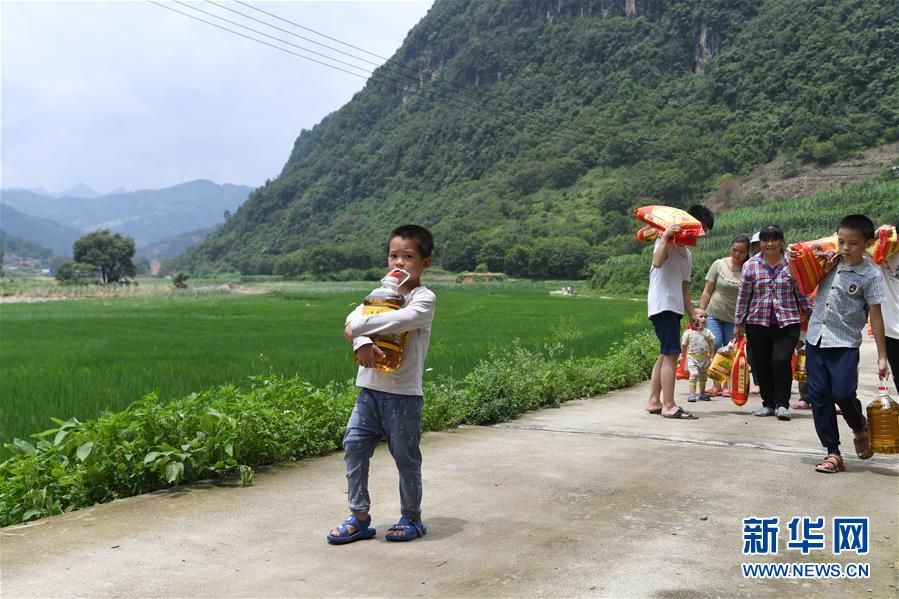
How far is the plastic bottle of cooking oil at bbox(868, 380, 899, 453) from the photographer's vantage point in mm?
4820

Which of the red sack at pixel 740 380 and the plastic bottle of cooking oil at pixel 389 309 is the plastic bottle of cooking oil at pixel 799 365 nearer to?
the red sack at pixel 740 380

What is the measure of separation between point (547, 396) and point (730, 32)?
407 ft

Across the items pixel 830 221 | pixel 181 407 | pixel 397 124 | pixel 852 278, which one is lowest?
pixel 181 407

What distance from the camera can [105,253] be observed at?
83438mm

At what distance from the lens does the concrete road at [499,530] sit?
304 cm

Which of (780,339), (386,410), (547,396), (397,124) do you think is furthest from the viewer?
(397,124)

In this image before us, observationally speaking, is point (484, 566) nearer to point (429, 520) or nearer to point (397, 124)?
point (429, 520)

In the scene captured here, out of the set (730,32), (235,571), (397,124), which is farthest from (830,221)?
(397,124)

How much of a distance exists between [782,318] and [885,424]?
2008 mm

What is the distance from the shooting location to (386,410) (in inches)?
144

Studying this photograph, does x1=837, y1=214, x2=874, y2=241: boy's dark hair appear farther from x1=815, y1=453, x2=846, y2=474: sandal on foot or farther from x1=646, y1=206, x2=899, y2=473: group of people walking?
x1=815, y1=453, x2=846, y2=474: sandal on foot

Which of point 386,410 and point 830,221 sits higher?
point 830,221

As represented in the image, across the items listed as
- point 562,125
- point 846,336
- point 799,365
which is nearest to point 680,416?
point 799,365

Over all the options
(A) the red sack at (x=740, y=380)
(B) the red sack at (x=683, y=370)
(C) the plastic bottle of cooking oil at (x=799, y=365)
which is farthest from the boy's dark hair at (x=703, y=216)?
(C) the plastic bottle of cooking oil at (x=799, y=365)
